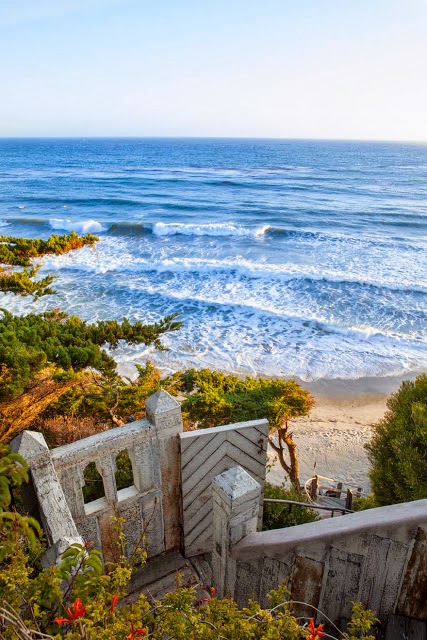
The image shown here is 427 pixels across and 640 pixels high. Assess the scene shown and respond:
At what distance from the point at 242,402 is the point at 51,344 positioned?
352cm

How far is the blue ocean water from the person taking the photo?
54.9ft

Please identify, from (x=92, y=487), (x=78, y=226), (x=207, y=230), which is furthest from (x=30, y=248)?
(x=78, y=226)

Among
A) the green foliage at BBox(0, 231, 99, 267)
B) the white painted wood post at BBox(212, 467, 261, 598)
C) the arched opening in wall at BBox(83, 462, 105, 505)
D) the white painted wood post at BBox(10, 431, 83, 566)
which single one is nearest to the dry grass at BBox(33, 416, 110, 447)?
the arched opening in wall at BBox(83, 462, 105, 505)

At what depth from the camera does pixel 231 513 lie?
2.76 metres

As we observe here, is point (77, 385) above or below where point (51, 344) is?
below

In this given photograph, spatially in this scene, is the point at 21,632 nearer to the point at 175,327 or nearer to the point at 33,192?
the point at 175,327

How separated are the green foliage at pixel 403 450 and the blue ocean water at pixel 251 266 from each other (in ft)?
30.7

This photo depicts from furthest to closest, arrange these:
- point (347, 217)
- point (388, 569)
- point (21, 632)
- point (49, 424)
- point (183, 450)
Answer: point (347, 217)
point (49, 424)
point (183, 450)
point (388, 569)
point (21, 632)

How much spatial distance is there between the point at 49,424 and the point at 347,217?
35.9 meters

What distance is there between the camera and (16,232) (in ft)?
104

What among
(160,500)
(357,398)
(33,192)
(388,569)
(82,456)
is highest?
(33,192)

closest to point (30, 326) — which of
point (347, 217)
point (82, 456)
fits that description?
point (82, 456)

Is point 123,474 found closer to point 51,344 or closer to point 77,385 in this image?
point 51,344

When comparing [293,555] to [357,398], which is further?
[357,398]
